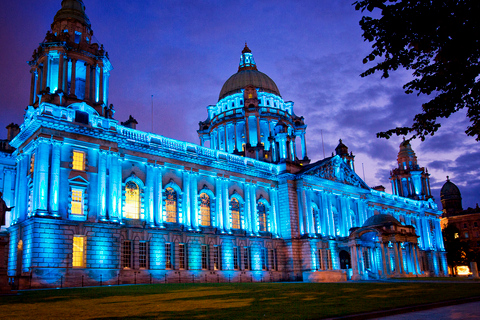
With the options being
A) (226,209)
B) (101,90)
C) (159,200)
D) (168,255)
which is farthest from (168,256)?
(101,90)

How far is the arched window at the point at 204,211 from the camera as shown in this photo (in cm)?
5128

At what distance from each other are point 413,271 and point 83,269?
141ft

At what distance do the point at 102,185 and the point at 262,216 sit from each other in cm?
2380

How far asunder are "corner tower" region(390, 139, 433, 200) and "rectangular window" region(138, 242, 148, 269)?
228 ft

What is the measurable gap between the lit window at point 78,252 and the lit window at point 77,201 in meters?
2.43

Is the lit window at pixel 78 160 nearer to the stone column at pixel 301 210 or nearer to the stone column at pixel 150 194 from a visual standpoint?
the stone column at pixel 150 194

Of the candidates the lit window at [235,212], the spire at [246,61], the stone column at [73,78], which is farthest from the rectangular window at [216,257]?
the spire at [246,61]

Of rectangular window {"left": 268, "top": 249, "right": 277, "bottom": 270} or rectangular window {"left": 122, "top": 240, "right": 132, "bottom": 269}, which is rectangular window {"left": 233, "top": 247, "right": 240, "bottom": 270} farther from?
rectangular window {"left": 122, "top": 240, "right": 132, "bottom": 269}

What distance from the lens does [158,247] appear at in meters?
44.3

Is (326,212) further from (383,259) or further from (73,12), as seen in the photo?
(73,12)

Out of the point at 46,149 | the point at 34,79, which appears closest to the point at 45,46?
the point at 34,79

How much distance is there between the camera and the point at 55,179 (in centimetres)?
3825

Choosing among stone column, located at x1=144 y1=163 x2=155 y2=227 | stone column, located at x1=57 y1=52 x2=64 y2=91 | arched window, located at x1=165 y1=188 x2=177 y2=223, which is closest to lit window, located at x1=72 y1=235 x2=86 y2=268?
stone column, located at x1=144 y1=163 x2=155 y2=227

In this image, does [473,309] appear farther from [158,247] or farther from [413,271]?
[413,271]
